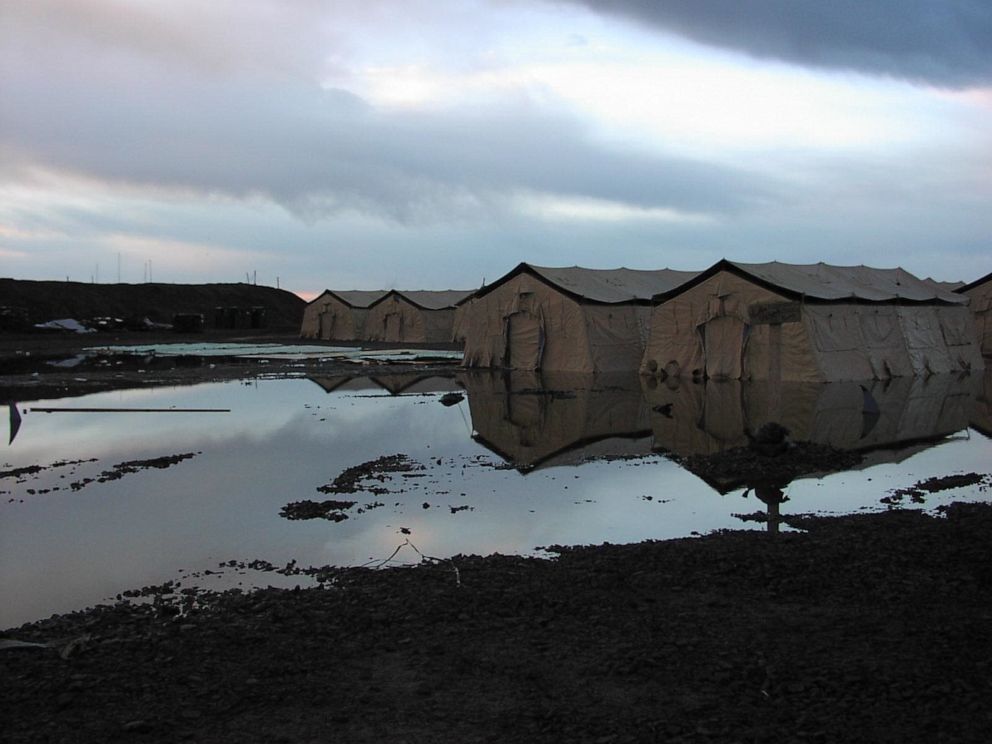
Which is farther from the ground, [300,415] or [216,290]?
[216,290]

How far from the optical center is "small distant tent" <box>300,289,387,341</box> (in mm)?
56969

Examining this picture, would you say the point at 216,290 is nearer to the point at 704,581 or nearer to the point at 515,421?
the point at 515,421

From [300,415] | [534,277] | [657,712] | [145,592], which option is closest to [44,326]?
[534,277]

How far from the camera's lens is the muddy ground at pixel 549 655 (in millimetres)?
4453

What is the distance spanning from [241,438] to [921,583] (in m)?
10.6

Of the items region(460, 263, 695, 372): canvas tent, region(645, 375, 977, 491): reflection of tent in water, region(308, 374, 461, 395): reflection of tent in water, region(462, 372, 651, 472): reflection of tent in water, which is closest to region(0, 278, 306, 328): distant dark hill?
Result: region(460, 263, 695, 372): canvas tent

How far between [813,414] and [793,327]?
7.76 meters

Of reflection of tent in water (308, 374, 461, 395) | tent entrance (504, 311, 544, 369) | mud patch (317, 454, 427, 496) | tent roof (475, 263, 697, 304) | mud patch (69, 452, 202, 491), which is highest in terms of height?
tent roof (475, 263, 697, 304)

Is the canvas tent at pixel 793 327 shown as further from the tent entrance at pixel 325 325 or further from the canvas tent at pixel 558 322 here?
the tent entrance at pixel 325 325

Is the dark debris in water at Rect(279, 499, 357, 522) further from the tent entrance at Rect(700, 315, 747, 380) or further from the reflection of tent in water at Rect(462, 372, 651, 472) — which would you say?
the tent entrance at Rect(700, 315, 747, 380)

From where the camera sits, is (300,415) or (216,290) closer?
(300,415)

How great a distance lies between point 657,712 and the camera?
4555 millimetres

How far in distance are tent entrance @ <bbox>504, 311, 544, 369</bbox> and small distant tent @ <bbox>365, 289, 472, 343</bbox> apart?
21.8 m

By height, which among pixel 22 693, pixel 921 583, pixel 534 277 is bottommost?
pixel 22 693
